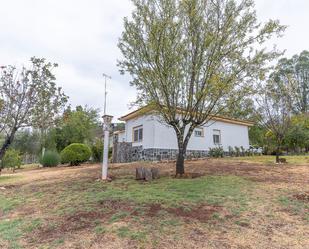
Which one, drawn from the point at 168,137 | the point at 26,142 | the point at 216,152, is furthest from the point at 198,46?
the point at 26,142

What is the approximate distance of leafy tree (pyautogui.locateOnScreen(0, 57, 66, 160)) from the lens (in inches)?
388

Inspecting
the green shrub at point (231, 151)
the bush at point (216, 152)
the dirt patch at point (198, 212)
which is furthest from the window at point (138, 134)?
the dirt patch at point (198, 212)

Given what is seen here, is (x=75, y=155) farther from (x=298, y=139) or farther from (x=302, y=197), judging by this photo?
(x=298, y=139)

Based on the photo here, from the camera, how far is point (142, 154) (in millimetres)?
15938

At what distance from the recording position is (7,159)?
47.3 feet

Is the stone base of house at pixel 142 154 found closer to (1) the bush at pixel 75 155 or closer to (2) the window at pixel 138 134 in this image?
(2) the window at pixel 138 134

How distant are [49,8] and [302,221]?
10.2m

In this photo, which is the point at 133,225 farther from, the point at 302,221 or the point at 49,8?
the point at 49,8

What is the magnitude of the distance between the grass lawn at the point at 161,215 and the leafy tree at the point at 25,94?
11.1ft

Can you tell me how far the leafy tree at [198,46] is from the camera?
807 cm

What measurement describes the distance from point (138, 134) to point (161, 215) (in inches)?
495

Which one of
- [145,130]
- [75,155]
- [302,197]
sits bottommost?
[302,197]

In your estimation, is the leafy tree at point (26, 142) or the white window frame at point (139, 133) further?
the leafy tree at point (26, 142)

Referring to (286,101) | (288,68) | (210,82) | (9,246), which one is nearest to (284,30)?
(210,82)
